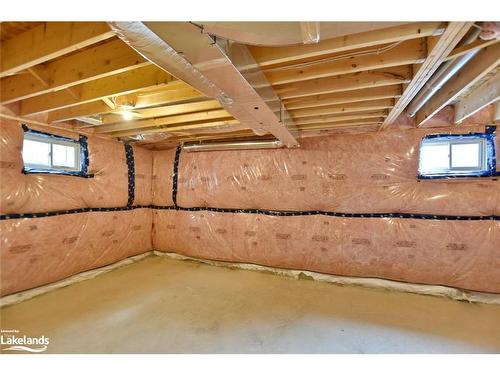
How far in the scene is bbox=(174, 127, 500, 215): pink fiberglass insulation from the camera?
2688mm

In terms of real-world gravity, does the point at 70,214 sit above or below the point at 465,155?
below

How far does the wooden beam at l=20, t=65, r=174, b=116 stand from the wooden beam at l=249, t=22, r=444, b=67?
2.54ft

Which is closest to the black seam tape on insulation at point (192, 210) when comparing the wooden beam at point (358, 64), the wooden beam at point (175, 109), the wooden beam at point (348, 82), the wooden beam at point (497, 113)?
the wooden beam at point (497, 113)

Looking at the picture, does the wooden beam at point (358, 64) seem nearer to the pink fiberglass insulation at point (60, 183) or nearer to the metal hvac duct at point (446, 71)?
the metal hvac duct at point (446, 71)

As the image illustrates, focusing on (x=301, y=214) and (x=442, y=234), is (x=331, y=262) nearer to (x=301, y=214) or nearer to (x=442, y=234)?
(x=301, y=214)

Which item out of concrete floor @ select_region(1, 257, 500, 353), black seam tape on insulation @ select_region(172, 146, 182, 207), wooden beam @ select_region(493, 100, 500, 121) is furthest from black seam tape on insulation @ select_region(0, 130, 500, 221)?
wooden beam @ select_region(493, 100, 500, 121)

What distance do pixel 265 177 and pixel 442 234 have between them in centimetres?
229

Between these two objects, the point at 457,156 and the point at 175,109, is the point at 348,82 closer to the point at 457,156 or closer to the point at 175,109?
the point at 175,109

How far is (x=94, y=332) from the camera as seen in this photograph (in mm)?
1978

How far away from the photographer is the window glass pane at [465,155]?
2631 mm

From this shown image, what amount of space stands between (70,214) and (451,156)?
4.82 m

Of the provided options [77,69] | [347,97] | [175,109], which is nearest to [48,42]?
[77,69]

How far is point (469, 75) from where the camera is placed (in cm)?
162
